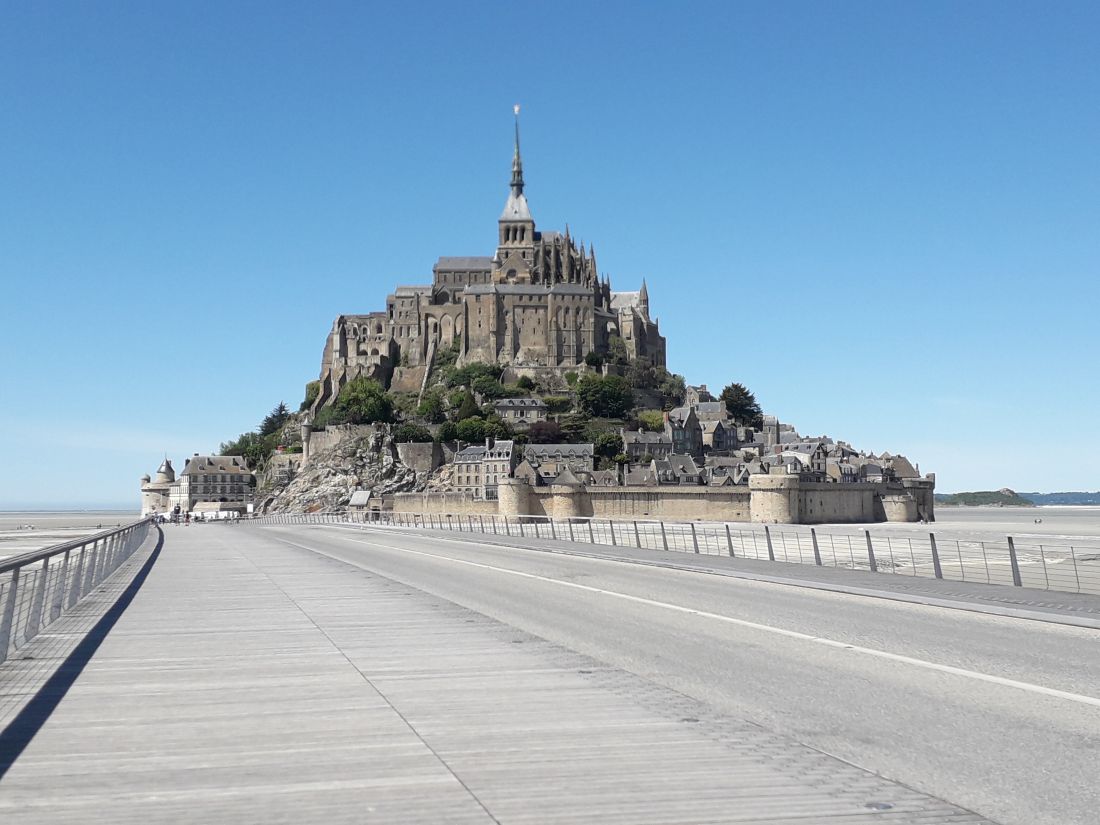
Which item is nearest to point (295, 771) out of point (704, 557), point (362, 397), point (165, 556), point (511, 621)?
point (511, 621)

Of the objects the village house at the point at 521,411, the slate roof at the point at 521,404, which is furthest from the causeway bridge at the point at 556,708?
the slate roof at the point at 521,404

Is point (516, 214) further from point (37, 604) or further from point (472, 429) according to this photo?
point (37, 604)

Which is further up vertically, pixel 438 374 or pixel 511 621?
pixel 438 374

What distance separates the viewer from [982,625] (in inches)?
519

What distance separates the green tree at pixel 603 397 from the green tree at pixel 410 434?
17.5 m

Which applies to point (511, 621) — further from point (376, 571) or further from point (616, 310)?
point (616, 310)

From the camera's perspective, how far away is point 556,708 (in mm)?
8266

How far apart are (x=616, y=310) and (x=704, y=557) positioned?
13340 centimetres

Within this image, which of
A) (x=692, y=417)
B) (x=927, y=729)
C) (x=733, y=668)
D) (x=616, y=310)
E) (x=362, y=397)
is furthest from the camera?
(x=616, y=310)

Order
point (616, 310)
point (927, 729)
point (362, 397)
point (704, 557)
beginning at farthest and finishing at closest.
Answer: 1. point (616, 310)
2. point (362, 397)
3. point (704, 557)
4. point (927, 729)

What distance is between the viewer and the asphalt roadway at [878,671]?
20.7 ft

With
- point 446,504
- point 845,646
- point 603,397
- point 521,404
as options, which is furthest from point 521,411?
point 845,646

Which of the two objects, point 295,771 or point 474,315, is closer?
point 295,771

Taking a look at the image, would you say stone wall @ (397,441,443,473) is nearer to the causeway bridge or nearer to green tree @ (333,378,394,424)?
green tree @ (333,378,394,424)
